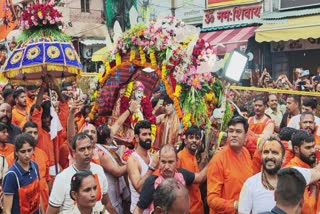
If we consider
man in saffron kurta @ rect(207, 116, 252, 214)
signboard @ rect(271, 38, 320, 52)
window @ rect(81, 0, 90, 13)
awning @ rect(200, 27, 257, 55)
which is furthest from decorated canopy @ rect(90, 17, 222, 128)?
window @ rect(81, 0, 90, 13)

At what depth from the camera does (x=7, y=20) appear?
13.0 m

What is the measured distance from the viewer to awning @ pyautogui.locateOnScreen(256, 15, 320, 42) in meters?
15.3

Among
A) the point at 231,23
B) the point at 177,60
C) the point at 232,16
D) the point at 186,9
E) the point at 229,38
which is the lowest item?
the point at 177,60

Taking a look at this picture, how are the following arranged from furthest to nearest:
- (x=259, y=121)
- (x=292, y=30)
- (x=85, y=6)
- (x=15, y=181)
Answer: (x=85, y=6) → (x=292, y=30) → (x=259, y=121) → (x=15, y=181)

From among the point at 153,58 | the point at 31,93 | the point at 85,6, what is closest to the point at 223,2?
the point at 85,6

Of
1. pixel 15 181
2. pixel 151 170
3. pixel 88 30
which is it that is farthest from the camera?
pixel 88 30

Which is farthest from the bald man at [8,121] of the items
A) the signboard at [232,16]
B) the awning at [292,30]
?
the signboard at [232,16]

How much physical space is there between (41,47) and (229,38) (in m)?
12.0

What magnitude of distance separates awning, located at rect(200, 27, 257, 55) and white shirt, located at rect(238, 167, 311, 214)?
12726mm

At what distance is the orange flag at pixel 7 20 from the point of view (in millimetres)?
12883

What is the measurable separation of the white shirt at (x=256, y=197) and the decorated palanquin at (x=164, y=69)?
7.22ft

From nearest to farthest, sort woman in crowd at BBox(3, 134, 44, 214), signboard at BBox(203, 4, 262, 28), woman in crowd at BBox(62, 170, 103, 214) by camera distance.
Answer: woman in crowd at BBox(62, 170, 103, 214)
woman in crowd at BBox(3, 134, 44, 214)
signboard at BBox(203, 4, 262, 28)

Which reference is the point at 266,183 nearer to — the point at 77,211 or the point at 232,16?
the point at 77,211

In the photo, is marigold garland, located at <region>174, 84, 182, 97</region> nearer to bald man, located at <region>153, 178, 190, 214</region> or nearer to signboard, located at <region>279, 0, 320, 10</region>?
bald man, located at <region>153, 178, 190, 214</region>
